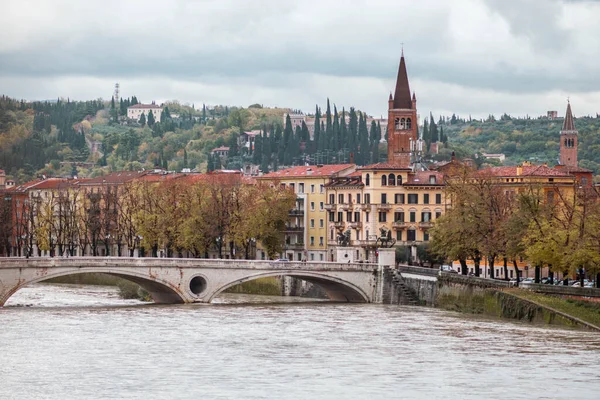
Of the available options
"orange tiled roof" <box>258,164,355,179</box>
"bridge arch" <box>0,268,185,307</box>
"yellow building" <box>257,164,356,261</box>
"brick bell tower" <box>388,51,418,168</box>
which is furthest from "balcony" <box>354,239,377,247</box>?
"brick bell tower" <box>388,51,418,168</box>

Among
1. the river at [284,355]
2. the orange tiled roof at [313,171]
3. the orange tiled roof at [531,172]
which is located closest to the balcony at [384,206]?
the orange tiled roof at [531,172]

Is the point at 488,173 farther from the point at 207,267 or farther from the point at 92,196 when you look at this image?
the point at 92,196

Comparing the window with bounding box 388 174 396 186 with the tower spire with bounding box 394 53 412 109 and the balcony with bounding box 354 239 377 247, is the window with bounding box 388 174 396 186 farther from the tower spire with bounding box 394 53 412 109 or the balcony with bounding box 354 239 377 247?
the tower spire with bounding box 394 53 412 109

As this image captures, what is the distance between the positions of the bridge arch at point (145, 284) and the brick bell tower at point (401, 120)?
199ft

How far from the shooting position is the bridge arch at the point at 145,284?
3369 inches

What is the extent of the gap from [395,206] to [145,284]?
98.6 ft

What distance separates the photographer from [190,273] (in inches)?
3553

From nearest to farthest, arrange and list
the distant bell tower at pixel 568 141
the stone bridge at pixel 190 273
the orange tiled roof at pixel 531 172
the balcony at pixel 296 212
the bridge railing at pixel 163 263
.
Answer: the stone bridge at pixel 190 273
the bridge railing at pixel 163 263
the orange tiled roof at pixel 531 172
the balcony at pixel 296 212
the distant bell tower at pixel 568 141

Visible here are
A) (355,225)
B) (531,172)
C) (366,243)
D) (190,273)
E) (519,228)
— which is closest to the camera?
(519,228)

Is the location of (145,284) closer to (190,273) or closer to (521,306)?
(190,273)

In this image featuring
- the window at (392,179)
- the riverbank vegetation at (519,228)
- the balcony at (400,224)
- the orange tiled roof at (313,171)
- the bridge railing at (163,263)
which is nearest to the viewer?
the riverbank vegetation at (519,228)

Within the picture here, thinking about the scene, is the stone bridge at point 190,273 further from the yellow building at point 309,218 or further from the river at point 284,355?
the yellow building at point 309,218

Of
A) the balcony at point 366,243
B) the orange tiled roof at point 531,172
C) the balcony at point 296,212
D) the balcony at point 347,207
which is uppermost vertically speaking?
the orange tiled roof at point 531,172

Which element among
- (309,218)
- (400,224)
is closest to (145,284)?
(400,224)
